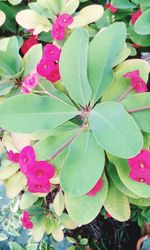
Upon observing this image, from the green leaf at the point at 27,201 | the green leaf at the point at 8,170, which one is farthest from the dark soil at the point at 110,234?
the green leaf at the point at 8,170

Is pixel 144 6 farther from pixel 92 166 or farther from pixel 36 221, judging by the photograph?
pixel 36 221

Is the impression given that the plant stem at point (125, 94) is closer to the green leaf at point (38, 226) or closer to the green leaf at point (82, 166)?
the green leaf at point (82, 166)

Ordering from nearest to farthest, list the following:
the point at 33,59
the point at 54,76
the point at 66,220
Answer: the point at 54,76 < the point at 33,59 < the point at 66,220

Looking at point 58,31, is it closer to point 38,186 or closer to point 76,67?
point 76,67

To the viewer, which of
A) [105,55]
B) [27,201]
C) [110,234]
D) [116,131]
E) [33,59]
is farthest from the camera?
[110,234]

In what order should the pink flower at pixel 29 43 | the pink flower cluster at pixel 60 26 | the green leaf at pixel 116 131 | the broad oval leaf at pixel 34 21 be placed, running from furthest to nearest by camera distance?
1. the pink flower at pixel 29 43
2. the broad oval leaf at pixel 34 21
3. the pink flower cluster at pixel 60 26
4. the green leaf at pixel 116 131

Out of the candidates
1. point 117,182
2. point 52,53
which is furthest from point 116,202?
point 52,53

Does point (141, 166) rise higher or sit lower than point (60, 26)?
lower

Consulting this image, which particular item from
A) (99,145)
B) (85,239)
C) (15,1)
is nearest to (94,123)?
(99,145)
